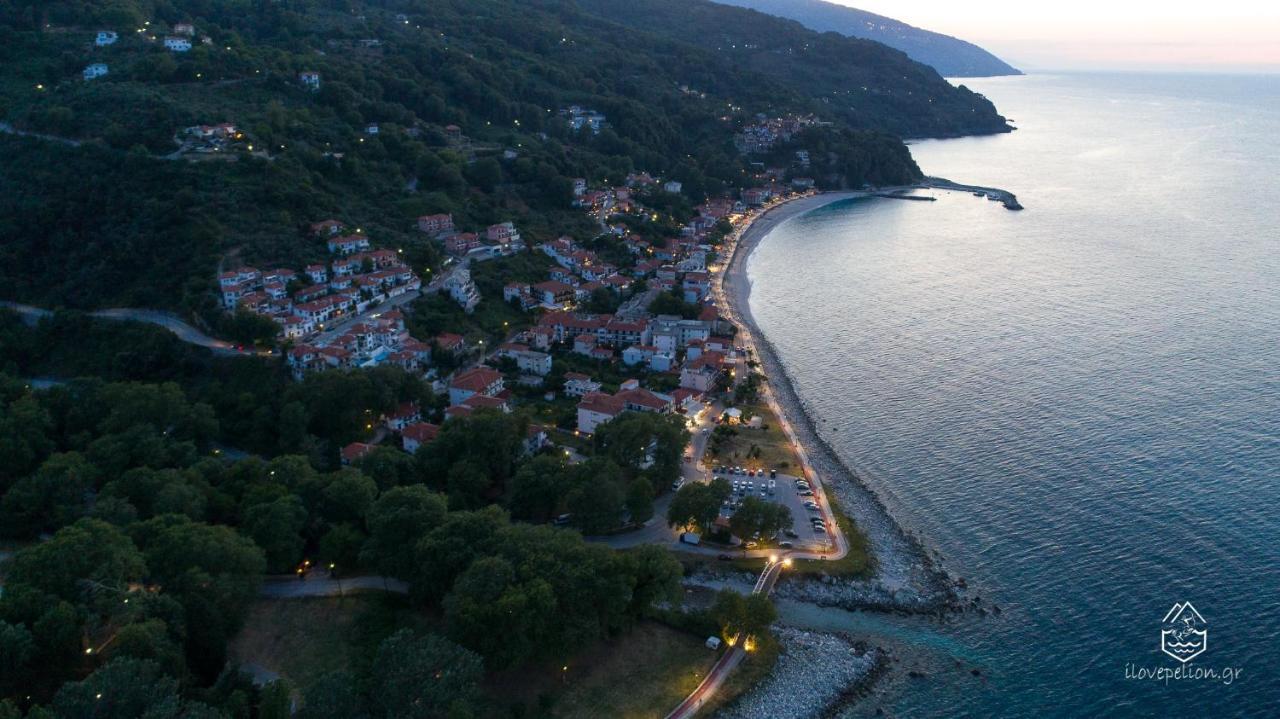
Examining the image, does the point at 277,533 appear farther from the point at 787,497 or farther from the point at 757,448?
the point at 757,448

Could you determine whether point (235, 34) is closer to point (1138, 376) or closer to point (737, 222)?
point (737, 222)

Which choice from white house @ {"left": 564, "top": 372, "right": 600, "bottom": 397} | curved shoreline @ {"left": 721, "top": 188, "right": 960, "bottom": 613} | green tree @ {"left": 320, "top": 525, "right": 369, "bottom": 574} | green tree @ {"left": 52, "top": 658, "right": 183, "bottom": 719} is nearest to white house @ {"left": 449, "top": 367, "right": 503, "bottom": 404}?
white house @ {"left": 564, "top": 372, "right": 600, "bottom": 397}

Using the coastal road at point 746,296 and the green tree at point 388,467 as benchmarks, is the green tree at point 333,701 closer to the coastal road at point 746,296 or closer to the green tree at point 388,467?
the green tree at point 388,467

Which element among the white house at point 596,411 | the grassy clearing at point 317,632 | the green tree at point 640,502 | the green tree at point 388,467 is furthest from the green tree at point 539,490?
the white house at point 596,411

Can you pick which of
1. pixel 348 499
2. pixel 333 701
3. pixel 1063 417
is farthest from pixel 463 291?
pixel 1063 417

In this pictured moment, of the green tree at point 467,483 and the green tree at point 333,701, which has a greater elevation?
the green tree at point 333,701

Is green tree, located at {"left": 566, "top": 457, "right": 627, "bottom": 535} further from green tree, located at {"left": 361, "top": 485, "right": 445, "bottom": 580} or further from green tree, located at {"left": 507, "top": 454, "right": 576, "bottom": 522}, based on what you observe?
green tree, located at {"left": 361, "top": 485, "right": 445, "bottom": 580}

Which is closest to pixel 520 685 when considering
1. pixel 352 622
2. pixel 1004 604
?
pixel 352 622
